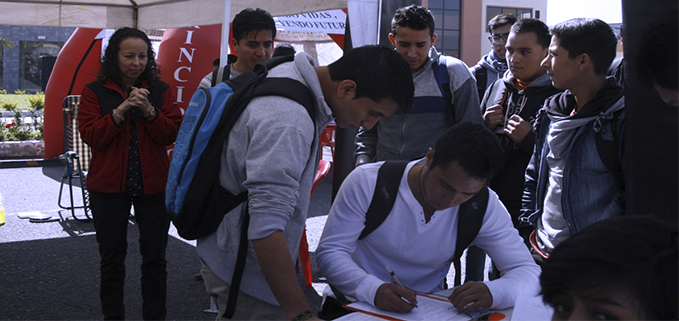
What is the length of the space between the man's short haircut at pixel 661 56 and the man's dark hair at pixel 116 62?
7.87ft

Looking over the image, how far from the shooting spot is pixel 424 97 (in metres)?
3.18

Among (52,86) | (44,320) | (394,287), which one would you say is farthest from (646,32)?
(52,86)

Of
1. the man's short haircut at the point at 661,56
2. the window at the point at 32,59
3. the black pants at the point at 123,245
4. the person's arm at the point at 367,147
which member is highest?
the window at the point at 32,59

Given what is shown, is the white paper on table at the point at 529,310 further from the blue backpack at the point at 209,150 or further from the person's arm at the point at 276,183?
the blue backpack at the point at 209,150

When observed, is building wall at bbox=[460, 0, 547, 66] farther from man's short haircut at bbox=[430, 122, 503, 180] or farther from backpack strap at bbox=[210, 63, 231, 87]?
man's short haircut at bbox=[430, 122, 503, 180]

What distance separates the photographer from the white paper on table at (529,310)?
1.71 m

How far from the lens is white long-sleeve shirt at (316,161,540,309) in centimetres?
213

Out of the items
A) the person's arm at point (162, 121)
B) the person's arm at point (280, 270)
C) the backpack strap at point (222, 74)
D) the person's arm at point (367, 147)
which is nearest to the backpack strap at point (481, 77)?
the person's arm at point (367, 147)

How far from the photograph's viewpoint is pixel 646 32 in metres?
1.71

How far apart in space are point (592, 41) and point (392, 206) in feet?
3.57

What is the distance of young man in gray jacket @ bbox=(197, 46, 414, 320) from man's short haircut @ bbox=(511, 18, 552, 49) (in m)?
1.66

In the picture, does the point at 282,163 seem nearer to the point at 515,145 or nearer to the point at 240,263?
the point at 240,263

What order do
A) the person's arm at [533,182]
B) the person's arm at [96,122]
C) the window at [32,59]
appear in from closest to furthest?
the person's arm at [533,182] < the person's arm at [96,122] < the window at [32,59]

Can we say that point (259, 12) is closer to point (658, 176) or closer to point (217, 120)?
point (217, 120)
